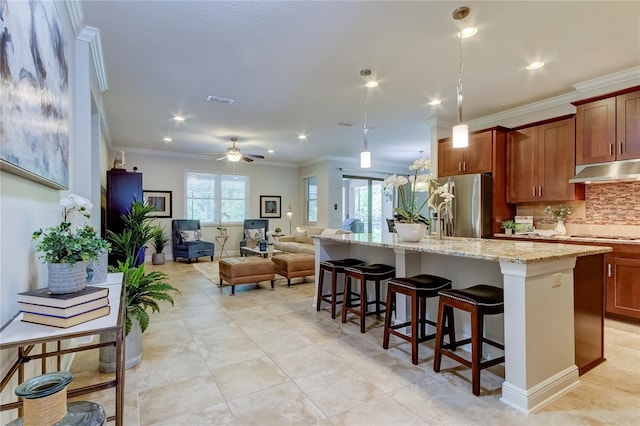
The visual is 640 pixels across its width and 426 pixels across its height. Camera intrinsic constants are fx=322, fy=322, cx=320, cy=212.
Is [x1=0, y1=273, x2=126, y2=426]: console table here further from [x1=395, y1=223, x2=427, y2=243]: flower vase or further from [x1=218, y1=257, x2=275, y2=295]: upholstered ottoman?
[x1=218, y1=257, x2=275, y2=295]: upholstered ottoman

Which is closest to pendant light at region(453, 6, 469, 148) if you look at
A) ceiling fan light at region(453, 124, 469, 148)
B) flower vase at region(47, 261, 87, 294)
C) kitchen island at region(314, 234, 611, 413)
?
ceiling fan light at region(453, 124, 469, 148)

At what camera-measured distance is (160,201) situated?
8062 millimetres

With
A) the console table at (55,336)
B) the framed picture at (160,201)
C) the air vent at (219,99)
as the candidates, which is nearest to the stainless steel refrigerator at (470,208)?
the air vent at (219,99)

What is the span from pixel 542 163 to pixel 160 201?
793 centimetres

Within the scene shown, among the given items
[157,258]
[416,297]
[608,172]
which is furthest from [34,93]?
[157,258]

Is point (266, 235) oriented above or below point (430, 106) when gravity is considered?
below

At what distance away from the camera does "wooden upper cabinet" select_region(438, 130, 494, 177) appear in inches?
183

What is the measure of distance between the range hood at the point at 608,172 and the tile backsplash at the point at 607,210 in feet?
1.10

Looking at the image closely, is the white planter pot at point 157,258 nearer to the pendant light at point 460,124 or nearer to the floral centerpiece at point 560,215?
the pendant light at point 460,124

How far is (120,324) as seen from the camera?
4.25 ft

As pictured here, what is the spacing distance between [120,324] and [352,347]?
6.51ft

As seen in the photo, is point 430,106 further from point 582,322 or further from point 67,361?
point 67,361

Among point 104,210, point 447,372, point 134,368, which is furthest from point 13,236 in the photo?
point 104,210

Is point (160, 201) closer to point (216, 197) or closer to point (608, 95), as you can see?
point (216, 197)
